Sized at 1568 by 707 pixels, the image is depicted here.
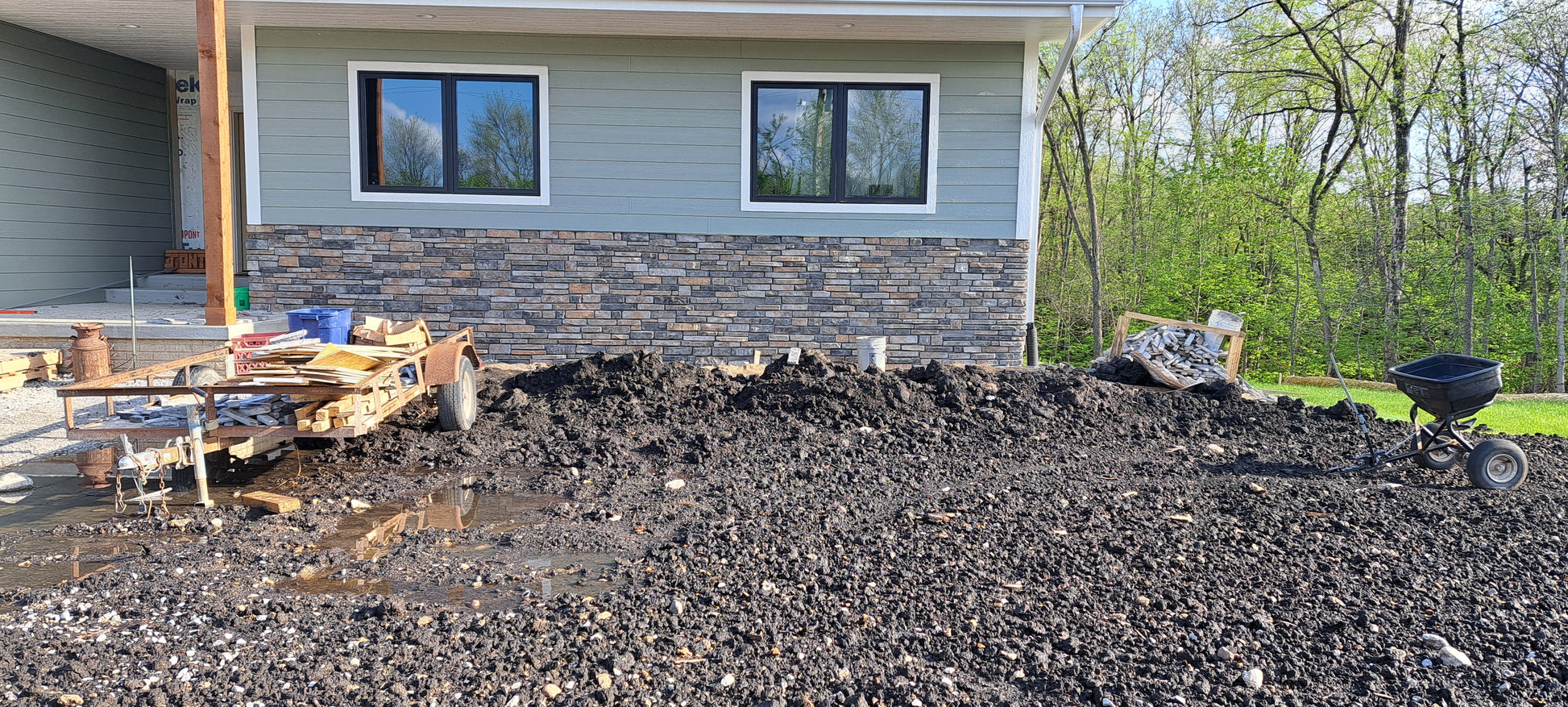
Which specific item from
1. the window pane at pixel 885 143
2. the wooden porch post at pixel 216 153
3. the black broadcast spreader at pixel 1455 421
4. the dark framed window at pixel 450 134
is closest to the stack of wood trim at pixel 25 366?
the wooden porch post at pixel 216 153

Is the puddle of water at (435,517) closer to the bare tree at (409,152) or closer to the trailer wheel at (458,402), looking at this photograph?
the trailer wheel at (458,402)

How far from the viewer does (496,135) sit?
941 centimetres

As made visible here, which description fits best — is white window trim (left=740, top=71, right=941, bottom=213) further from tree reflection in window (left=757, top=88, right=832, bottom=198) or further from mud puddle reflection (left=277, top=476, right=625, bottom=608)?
mud puddle reflection (left=277, top=476, right=625, bottom=608)

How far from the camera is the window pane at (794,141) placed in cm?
945

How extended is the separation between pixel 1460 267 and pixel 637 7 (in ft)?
44.4

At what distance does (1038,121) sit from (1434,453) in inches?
200

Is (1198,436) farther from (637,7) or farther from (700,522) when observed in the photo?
(637,7)

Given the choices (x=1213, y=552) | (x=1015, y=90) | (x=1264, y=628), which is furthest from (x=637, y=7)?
(x=1264, y=628)

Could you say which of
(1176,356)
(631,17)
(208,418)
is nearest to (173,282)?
(631,17)

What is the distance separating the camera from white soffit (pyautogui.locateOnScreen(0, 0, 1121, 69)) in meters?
8.26

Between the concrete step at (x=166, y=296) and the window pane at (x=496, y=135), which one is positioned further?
the concrete step at (x=166, y=296)

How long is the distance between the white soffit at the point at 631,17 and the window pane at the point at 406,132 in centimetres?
60

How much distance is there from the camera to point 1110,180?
21484mm

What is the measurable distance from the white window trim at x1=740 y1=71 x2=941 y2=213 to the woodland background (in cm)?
896
